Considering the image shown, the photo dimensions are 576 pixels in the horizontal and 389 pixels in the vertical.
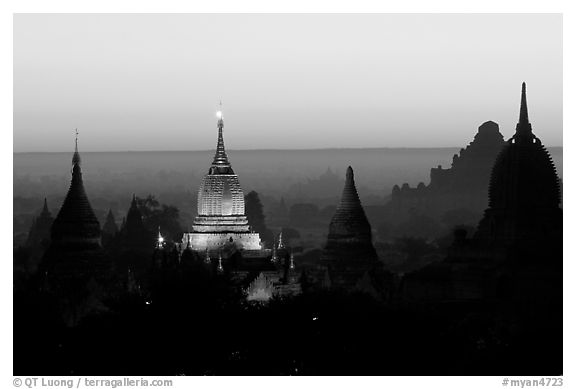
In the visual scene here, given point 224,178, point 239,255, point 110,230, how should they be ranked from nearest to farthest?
point 239,255
point 224,178
point 110,230

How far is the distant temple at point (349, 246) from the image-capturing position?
10131 cm

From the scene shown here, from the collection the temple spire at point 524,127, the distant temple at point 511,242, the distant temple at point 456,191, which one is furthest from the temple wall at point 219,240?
the temple spire at point 524,127

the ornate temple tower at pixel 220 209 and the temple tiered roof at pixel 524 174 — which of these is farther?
the ornate temple tower at pixel 220 209

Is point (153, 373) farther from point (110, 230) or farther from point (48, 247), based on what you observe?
point (110, 230)

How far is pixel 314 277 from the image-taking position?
3893 inches

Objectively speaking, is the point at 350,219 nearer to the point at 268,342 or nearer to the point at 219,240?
the point at 219,240

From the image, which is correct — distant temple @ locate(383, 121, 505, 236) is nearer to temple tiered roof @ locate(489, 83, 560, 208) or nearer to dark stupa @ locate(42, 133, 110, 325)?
temple tiered roof @ locate(489, 83, 560, 208)

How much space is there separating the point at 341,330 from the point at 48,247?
3858 centimetres

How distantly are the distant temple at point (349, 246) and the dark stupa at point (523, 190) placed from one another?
17.7 feet

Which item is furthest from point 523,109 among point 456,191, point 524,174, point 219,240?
point 219,240

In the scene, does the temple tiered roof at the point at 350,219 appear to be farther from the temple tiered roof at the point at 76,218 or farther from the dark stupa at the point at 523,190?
the temple tiered roof at the point at 76,218

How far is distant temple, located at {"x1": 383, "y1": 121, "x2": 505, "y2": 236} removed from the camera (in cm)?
10581
